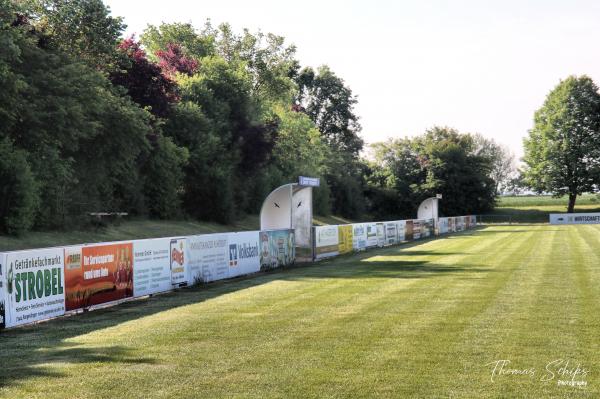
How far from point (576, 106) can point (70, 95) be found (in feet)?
264

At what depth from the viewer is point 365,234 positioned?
139 ft

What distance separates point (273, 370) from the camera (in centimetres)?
955

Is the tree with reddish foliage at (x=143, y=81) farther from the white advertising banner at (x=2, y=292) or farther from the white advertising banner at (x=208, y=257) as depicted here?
the white advertising banner at (x=2, y=292)

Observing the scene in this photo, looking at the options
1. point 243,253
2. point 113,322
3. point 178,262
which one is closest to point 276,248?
point 243,253

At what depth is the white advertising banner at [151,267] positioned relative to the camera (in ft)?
63.8

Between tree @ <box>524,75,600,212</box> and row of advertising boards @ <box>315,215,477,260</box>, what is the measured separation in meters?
39.3

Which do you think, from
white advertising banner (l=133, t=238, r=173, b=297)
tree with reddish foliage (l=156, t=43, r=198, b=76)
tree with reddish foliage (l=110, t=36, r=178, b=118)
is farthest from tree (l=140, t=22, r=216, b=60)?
white advertising banner (l=133, t=238, r=173, b=297)

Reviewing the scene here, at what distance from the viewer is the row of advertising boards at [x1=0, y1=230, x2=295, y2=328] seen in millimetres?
14863

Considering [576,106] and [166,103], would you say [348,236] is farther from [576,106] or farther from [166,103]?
[576,106]

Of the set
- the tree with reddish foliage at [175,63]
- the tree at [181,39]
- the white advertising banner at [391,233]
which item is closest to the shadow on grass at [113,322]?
the white advertising banner at [391,233]

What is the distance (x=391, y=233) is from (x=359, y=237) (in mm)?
7061

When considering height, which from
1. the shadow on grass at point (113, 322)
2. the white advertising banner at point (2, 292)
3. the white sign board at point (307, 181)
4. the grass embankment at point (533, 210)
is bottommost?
the shadow on grass at point (113, 322)

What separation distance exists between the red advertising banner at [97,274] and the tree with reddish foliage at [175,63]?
41881mm

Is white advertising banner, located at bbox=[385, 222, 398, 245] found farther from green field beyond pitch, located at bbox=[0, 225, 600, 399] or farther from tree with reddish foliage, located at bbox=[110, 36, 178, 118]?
green field beyond pitch, located at bbox=[0, 225, 600, 399]
